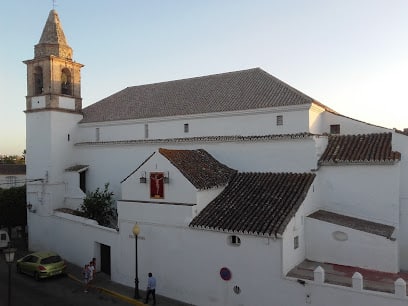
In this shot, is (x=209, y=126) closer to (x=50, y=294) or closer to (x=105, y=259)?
(x=105, y=259)

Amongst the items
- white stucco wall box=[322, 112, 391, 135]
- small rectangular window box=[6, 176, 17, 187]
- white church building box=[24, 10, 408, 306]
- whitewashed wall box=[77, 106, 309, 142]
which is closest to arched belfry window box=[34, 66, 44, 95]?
white church building box=[24, 10, 408, 306]

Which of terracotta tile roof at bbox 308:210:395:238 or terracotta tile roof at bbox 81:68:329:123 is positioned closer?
terracotta tile roof at bbox 308:210:395:238

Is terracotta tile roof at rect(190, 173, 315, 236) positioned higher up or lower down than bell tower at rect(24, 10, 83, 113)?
lower down

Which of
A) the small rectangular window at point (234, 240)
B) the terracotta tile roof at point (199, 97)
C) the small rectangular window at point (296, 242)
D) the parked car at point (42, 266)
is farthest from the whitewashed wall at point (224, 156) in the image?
the parked car at point (42, 266)

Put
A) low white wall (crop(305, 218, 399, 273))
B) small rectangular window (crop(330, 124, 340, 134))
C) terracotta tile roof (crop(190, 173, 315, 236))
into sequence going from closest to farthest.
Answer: terracotta tile roof (crop(190, 173, 315, 236))
low white wall (crop(305, 218, 399, 273))
small rectangular window (crop(330, 124, 340, 134))

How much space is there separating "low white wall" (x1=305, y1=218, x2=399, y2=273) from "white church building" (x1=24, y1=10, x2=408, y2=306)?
41 millimetres

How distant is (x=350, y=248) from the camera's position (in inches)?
571

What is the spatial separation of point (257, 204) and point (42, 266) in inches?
429

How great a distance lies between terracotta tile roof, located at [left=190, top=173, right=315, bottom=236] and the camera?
13.6 m

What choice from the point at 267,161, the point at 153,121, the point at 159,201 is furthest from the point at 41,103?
the point at 267,161

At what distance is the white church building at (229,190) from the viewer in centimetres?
1366

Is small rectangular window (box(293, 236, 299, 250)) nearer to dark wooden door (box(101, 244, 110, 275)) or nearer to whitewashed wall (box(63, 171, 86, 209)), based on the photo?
dark wooden door (box(101, 244, 110, 275))

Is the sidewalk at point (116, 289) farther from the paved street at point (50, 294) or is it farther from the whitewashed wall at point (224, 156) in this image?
the whitewashed wall at point (224, 156)

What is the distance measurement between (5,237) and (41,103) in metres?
9.13
